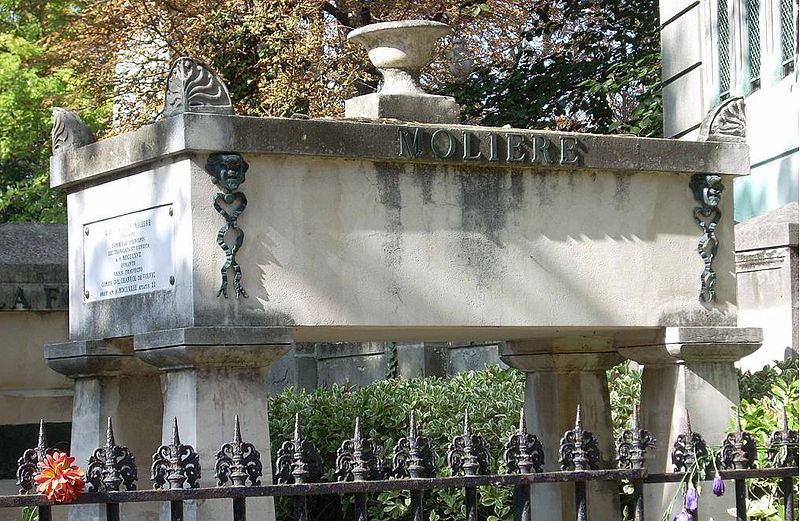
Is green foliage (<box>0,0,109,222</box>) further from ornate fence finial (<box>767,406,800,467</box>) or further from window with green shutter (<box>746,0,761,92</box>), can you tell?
ornate fence finial (<box>767,406,800,467</box>)

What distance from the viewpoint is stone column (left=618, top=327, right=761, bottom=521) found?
22.1ft

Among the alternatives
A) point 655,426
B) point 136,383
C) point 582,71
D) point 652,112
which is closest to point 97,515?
point 136,383

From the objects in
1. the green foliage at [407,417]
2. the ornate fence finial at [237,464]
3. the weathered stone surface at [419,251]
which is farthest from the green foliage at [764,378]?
the ornate fence finial at [237,464]

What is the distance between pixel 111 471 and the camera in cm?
467

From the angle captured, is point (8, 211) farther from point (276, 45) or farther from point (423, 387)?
point (423, 387)

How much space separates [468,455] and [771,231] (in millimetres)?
4545

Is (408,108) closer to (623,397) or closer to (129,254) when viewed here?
(129,254)

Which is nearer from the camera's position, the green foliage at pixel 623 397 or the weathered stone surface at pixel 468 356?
the green foliage at pixel 623 397

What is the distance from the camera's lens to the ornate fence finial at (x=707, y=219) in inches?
271

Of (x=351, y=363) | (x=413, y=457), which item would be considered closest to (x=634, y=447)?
(x=413, y=457)

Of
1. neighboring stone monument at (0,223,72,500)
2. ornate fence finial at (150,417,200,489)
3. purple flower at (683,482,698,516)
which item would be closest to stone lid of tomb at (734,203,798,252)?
purple flower at (683,482,698,516)

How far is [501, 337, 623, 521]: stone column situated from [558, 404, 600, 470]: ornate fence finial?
7.50 feet

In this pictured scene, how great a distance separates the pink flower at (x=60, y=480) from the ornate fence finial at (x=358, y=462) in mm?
961

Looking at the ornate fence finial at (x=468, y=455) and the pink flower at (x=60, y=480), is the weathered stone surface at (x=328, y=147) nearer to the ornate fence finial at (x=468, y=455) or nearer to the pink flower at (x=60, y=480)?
the ornate fence finial at (x=468, y=455)
